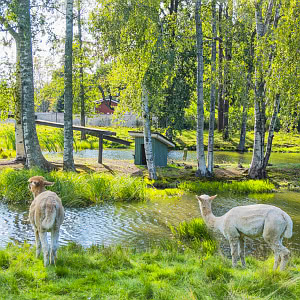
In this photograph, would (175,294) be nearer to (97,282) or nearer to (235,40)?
(97,282)

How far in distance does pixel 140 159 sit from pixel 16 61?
27.3 ft

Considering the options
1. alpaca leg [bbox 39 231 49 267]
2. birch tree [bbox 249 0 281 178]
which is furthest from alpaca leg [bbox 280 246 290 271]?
birch tree [bbox 249 0 281 178]

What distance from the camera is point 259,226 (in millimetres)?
6828

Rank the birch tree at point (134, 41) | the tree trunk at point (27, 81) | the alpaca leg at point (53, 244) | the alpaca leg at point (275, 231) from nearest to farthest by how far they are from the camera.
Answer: the alpaca leg at point (275, 231) < the alpaca leg at point (53, 244) < the tree trunk at point (27, 81) < the birch tree at point (134, 41)

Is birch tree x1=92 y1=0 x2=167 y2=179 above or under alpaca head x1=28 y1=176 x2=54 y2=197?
above

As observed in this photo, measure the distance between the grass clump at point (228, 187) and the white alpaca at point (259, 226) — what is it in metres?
9.21

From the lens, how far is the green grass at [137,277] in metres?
5.70

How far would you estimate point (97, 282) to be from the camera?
625cm

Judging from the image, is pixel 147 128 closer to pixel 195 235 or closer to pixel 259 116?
pixel 259 116

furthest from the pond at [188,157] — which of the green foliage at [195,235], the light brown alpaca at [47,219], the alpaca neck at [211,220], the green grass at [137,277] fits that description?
the light brown alpaca at [47,219]

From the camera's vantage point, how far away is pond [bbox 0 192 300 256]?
32.0 ft

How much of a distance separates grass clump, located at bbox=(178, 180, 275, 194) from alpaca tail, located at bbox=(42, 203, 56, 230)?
1029cm

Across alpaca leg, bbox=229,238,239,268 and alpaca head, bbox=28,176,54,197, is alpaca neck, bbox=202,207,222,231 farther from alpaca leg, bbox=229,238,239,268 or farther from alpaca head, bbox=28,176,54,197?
alpaca head, bbox=28,176,54,197

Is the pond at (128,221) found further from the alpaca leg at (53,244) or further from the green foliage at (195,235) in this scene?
the alpaca leg at (53,244)
